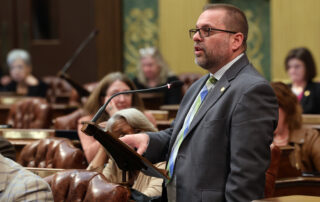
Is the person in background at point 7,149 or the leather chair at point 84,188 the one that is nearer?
the leather chair at point 84,188

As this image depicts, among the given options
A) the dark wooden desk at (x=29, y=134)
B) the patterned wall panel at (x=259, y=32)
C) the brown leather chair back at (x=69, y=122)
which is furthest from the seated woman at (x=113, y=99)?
the patterned wall panel at (x=259, y=32)

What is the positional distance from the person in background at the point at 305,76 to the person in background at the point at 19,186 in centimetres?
383

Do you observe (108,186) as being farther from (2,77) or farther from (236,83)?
(2,77)

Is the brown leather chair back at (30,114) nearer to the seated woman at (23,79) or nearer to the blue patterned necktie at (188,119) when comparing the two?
the seated woman at (23,79)

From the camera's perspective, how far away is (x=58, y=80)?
7.79 m

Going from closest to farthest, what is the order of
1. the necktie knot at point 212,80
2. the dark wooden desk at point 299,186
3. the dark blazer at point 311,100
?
the necktie knot at point 212,80 < the dark wooden desk at point 299,186 < the dark blazer at point 311,100

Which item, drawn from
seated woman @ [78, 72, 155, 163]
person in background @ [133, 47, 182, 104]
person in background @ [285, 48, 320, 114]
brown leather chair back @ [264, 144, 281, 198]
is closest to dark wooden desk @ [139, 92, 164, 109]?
person in background @ [133, 47, 182, 104]

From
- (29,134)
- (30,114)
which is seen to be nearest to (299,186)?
(29,134)

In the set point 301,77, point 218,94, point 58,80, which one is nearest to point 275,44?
point 301,77

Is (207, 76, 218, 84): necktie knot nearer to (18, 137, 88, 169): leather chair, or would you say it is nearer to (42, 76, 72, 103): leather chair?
(18, 137, 88, 169): leather chair

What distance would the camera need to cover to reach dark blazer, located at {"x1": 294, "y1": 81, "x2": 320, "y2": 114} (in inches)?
214

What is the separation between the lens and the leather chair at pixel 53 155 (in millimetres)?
3367

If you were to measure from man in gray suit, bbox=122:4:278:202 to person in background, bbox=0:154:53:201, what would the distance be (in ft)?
1.49

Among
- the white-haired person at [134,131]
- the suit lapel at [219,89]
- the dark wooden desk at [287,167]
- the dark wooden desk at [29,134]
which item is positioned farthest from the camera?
the dark wooden desk at [29,134]
